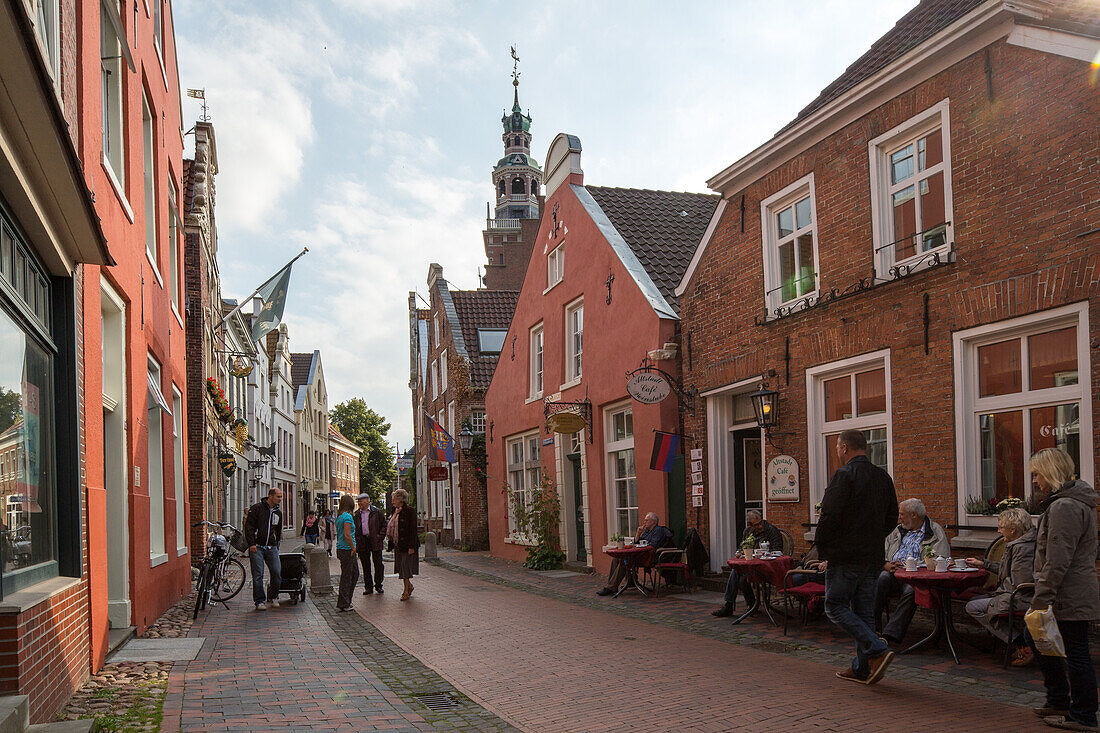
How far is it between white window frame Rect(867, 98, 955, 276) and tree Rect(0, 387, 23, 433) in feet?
25.8

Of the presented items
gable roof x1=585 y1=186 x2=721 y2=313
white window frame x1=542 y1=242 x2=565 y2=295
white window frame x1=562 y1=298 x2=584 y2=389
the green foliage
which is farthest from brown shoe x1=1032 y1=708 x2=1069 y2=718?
white window frame x1=542 y1=242 x2=565 y2=295

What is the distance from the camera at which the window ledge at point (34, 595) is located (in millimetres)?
4906

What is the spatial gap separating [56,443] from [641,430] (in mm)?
9714

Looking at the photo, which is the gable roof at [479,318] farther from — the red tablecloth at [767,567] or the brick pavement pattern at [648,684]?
the red tablecloth at [767,567]

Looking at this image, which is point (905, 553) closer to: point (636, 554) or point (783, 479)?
point (783, 479)

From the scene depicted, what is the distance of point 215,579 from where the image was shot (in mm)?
12844

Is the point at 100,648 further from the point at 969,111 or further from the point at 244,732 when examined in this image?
the point at 969,111

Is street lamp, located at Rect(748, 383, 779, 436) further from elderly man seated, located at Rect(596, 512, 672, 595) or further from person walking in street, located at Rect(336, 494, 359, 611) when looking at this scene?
person walking in street, located at Rect(336, 494, 359, 611)

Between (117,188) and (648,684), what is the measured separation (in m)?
6.68

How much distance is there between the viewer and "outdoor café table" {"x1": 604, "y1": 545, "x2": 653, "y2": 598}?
12.6m

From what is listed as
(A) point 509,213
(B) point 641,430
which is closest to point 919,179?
(B) point 641,430

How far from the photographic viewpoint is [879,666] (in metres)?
6.32

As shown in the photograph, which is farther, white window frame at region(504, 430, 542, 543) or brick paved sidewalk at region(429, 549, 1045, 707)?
white window frame at region(504, 430, 542, 543)

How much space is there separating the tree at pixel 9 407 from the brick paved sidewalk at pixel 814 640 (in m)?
6.17
